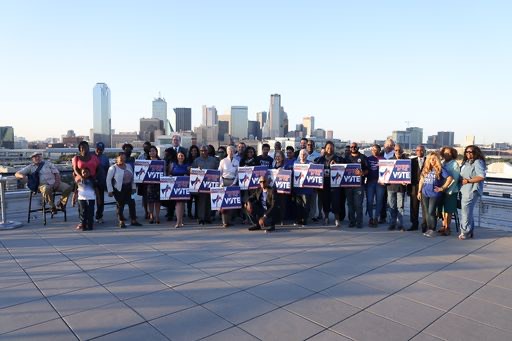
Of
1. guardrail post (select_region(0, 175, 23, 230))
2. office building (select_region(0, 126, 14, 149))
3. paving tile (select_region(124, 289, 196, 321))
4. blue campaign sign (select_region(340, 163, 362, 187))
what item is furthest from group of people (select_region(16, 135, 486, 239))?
office building (select_region(0, 126, 14, 149))

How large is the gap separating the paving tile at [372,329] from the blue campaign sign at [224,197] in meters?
4.79

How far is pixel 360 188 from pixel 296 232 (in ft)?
6.04

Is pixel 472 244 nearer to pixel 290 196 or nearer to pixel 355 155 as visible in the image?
pixel 355 155

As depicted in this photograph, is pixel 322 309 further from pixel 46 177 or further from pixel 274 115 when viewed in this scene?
pixel 274 115

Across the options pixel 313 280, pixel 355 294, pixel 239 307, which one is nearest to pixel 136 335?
pixel 239 307

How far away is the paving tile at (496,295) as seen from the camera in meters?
4.31

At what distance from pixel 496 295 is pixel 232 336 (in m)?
3.48

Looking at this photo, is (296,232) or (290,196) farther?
(290,196)

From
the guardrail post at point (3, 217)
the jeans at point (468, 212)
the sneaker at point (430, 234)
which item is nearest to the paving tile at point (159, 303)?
the guardrail post at point (3, 217)

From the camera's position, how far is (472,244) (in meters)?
6.96

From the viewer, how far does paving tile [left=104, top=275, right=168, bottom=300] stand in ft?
14.5

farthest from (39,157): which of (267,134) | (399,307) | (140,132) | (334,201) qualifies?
(267,134)

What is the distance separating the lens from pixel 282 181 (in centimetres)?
827

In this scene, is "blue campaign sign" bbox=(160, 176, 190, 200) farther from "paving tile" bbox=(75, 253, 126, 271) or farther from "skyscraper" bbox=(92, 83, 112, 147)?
"skyscraper" bbox=(92, 83, 112, 147)
